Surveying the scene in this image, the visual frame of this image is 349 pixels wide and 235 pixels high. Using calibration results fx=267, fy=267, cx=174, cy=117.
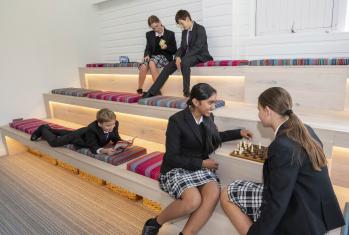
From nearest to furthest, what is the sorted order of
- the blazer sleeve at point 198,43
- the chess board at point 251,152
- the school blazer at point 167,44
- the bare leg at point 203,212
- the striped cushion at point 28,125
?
the bare leg at point 203,212, the chess board at point 251,152, the blazer sleeve at point 198,43, the striped cushion at point 28,125, the school blazer at point 167,44

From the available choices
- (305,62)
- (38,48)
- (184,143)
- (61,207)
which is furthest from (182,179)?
(38,48)

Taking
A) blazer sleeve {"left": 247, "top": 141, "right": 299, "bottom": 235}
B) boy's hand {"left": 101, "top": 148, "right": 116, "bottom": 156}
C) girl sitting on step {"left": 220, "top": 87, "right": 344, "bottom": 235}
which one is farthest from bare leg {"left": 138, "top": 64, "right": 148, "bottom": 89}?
blazer sleeve {"left": 247, "top": 141, "right": 299, "bottom": 235}

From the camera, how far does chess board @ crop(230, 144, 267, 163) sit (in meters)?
1.82

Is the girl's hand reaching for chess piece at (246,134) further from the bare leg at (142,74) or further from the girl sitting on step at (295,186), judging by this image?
the bare leg at (142,74)

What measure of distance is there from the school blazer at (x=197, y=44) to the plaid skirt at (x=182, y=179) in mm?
1708

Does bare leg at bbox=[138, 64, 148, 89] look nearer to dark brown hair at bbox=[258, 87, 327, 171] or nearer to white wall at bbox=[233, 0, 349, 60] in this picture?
white wall at bbox=[233, 0, 349, 60]

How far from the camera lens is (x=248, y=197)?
144 centimetres

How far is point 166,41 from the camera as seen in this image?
3.53 metres

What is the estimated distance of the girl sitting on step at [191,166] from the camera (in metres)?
1.58

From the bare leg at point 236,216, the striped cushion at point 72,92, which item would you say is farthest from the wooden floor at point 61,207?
the striped cushion at point 72,92

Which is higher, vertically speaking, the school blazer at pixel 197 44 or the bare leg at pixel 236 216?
the school blazer at pixel 197 44

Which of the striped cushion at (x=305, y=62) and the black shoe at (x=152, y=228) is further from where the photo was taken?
the striped cushion at (x=305, y=62)

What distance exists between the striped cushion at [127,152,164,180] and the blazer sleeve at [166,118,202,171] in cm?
40

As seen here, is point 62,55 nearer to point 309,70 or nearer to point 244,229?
point 309,70
